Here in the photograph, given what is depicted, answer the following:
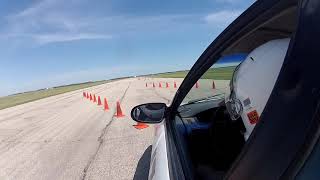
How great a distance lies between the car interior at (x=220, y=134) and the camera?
204 cm

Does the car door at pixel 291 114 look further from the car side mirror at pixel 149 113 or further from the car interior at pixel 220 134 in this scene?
the car side mirror at pixel 149 113

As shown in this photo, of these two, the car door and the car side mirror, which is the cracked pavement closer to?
the car side mirror

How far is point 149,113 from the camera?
12.9 feet

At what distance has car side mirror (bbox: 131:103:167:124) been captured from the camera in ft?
12.6

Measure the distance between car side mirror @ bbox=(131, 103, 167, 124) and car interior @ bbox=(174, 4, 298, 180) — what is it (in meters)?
0.25

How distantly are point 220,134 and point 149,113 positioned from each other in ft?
3.87

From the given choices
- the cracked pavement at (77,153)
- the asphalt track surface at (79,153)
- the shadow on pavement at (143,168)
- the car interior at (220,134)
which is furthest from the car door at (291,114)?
the cracked pavement at (77,153)

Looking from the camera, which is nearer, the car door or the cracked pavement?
the car door

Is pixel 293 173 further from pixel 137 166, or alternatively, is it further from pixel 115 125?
pixel 115 125

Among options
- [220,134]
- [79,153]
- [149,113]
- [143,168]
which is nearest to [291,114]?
[220,134]

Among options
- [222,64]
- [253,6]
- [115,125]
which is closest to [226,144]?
[222,64]

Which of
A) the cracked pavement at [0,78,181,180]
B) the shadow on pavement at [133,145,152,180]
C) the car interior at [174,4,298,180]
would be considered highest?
the car interior at [174,4,298,180]

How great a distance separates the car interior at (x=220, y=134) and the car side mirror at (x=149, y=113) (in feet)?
0.80

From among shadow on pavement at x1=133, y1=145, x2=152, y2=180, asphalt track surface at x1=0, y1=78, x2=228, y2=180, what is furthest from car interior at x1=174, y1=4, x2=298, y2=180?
asphalt track surface at x1=0, y1=78, x2=228, y2=180
